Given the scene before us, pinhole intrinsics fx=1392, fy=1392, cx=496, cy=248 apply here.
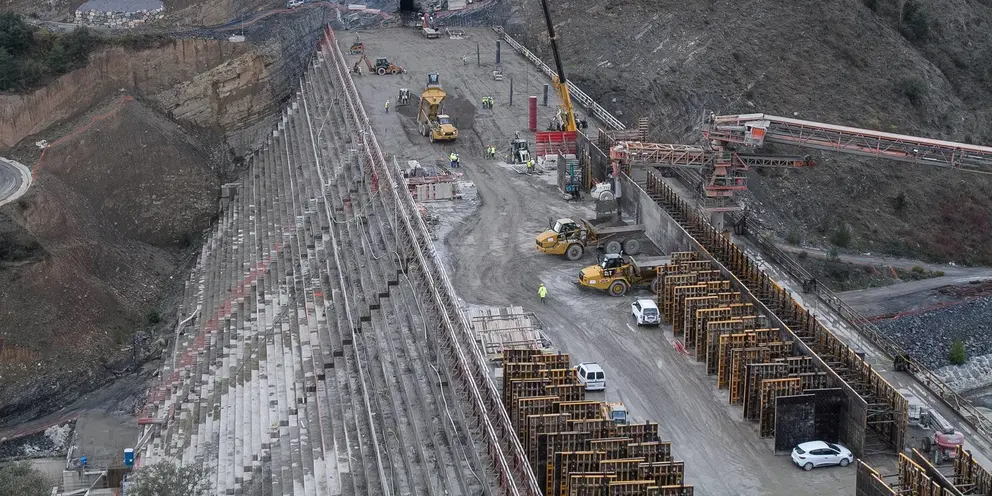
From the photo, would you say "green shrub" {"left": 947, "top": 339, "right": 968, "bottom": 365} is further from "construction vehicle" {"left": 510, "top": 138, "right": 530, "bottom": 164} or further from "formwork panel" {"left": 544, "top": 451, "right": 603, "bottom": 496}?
"formwork panel" {"left": 544, "top": 451, "right": 603, "bottom": 496}

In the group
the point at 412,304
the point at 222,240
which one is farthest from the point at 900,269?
the point at 222,240

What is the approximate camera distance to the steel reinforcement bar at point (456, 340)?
103 ft

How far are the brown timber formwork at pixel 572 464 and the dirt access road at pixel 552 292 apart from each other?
8.87 ft

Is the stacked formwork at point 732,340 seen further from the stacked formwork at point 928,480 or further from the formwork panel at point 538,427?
the formwork panel at point 538,427

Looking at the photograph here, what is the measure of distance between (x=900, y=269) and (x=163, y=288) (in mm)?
32846

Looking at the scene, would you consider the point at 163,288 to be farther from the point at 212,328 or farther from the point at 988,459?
the point at 988,459

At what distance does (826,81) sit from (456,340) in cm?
4311

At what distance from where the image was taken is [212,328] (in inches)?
2176

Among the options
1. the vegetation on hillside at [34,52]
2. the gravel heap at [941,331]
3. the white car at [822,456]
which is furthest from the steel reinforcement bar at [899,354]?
the vegetation on hillside at [34,52]

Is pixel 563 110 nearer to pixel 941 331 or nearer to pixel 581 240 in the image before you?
pixel 581 240

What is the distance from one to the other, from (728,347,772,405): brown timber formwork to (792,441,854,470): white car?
11.3 ft

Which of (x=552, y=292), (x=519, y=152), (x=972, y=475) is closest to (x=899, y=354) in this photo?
(x=972, y=475)

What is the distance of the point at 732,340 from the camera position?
3619 cm

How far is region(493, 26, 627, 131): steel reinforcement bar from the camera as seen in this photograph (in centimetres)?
6044
